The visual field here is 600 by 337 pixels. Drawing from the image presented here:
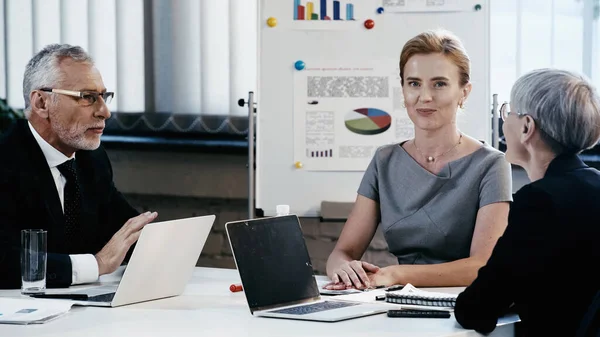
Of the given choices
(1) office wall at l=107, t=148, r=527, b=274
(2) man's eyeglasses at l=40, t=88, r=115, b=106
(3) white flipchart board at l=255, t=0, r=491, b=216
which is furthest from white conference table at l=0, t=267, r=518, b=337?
(1) office wall at l=107, t=148, r=527, b=274

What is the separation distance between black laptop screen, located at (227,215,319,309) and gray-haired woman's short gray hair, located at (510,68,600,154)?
0.64m

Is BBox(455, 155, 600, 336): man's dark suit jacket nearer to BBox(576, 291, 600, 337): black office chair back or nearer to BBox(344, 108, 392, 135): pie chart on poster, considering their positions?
A: BBox(576, 291, 600, 337): black office chair back

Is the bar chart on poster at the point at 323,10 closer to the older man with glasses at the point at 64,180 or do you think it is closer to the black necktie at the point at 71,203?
the older man with glasses at the point at 64,180

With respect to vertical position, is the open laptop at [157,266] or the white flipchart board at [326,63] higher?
the white flipchart board at [326,63]

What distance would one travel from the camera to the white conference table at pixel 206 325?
178 cm

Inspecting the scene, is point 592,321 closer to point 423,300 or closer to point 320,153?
point 423,300

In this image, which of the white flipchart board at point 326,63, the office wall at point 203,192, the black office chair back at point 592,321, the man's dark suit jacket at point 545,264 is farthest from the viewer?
the office wall at point 203,192

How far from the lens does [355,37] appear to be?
11.9ft

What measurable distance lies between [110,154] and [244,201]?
75 centimetres

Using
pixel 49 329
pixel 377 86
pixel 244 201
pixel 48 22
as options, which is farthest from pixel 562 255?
pixel 48 22

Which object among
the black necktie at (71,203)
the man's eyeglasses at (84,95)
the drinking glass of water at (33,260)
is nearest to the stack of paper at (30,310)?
the drinking glass of water at (33,260)

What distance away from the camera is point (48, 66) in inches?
107

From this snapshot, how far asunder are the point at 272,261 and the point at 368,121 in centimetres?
166

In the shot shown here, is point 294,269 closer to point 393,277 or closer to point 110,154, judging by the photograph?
point 393,277
